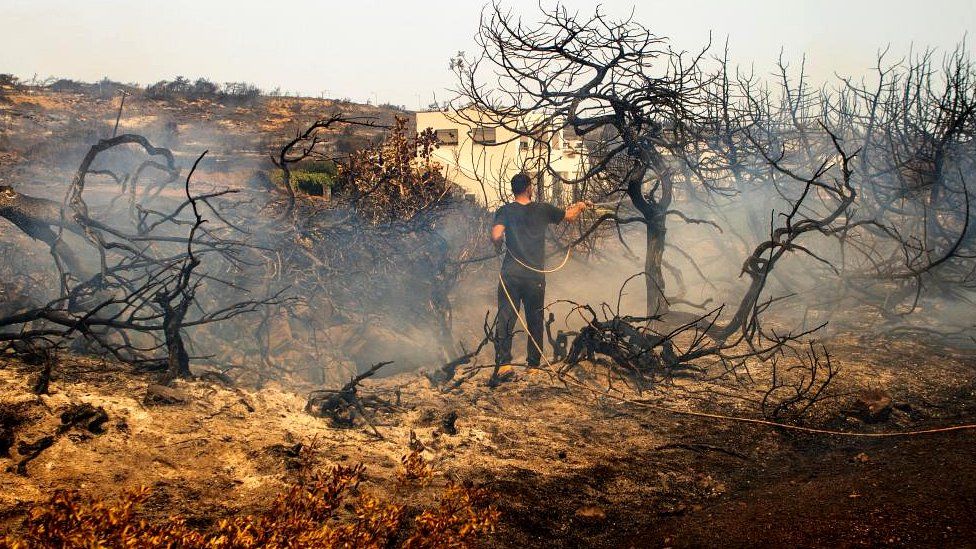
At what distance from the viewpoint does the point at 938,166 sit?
8.46 meters

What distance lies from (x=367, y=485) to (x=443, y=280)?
579 cm

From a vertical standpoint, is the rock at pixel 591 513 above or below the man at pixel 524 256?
below

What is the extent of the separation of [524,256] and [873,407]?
10.6ft

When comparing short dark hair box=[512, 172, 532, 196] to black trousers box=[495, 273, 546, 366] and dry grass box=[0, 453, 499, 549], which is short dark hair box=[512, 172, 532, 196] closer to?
black trousers box=[495, 273, 546, 366]

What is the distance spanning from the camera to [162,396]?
3.98 m

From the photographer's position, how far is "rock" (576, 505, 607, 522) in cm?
324

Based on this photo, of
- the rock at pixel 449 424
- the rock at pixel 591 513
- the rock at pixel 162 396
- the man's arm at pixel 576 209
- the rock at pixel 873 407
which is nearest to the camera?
the rock at pixel 591 513

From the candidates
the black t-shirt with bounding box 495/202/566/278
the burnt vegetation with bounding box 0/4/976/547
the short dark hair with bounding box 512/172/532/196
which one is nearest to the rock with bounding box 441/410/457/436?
the burnt vegetation with bounding box 0/4/976/547

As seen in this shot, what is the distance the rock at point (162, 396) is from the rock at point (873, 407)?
4.67 meters

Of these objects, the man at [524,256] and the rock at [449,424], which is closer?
the rock at [449,424]

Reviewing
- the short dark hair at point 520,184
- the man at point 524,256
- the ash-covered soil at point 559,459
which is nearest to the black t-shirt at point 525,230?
the man at point 524,256

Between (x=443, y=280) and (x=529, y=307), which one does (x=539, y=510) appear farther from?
(x=443, y=280)

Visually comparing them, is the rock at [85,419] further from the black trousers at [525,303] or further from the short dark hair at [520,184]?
the short dark hair at [520,184]

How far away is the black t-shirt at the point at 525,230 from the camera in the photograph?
6.50m
